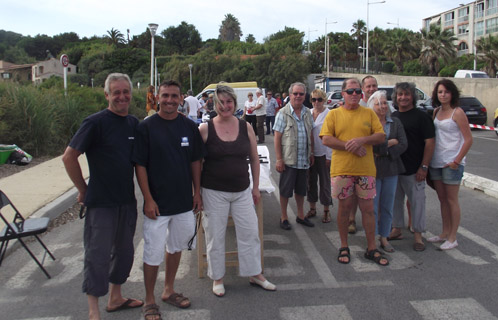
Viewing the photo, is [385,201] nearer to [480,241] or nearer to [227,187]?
[480,241]

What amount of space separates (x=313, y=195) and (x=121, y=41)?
126368mm

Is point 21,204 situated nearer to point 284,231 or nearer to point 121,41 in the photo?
point 284,231

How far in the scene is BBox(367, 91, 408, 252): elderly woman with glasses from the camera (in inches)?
187

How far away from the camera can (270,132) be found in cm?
1909

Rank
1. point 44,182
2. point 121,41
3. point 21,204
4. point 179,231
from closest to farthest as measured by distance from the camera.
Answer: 1. point 179,231
2. point 21,204
3. point 44,182
4. point 121,41

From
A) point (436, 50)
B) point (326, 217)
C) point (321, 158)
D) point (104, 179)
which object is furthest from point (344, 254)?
point (436, 50)

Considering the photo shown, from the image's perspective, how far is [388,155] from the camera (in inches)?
188

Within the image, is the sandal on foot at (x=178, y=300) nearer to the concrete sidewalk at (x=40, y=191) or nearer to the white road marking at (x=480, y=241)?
the white road marking at (x=480, y=241)

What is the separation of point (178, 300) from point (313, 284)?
1.30 m

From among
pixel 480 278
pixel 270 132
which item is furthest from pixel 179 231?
pixel 270 132

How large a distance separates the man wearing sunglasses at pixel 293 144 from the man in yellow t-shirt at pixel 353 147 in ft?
3.76

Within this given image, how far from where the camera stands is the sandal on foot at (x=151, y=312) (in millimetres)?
3447

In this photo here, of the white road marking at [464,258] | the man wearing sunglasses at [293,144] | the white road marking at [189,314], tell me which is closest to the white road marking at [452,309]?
the white road marking at [464,258]

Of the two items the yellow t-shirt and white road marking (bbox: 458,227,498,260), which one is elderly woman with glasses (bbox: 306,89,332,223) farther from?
white road marking (bbox: 458,227,498,260)
